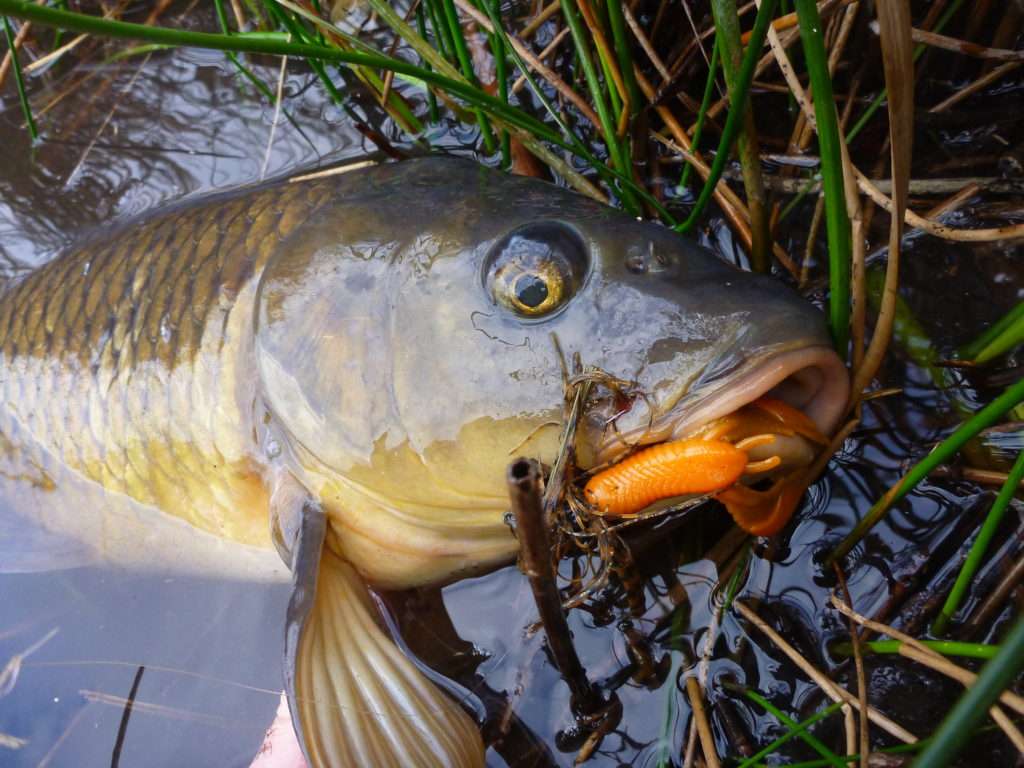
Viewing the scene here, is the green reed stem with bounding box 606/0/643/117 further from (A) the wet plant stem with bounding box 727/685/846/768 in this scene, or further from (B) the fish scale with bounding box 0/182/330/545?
(A) the wet plant stem with bounding box 727/685/846/768

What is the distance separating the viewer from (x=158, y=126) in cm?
286

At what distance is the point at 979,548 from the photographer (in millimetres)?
1328

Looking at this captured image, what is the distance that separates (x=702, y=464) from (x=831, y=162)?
1.62ft

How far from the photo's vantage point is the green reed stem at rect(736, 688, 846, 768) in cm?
132

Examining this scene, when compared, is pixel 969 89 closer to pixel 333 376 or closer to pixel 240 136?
pixel 333 376

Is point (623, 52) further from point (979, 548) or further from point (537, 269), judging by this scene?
point (979, 548)

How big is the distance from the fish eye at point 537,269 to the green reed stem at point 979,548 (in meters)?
0.74

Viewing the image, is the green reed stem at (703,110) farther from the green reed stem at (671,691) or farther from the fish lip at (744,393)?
the green reed stem at (671,691)

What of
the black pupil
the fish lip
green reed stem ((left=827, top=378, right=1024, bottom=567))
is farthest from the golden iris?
green reed stem ((left=827, top=378, right=1024, bottom=567))

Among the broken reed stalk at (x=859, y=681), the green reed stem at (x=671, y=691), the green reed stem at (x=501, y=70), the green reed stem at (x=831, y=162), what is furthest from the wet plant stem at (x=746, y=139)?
A: the green reed stem at (x=671, y=691)

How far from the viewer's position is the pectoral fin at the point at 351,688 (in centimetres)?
150

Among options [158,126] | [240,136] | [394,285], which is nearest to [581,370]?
[394,285]

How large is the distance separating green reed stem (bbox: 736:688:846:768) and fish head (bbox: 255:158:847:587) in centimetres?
51

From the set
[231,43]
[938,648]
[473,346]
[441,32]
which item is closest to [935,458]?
[938,648]
